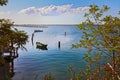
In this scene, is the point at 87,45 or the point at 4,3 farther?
the point at 4,3

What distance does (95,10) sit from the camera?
32.1 feet

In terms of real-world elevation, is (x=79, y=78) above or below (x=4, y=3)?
below

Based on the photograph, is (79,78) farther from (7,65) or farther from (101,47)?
(7,65)

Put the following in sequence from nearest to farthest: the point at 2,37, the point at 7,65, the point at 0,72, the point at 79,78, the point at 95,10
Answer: the point at 95,10
the point at 79,78
the point at 2,37
the point at 0,72
the point at 7,65

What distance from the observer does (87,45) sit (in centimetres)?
985

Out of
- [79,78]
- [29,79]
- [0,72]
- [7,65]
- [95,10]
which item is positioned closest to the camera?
[95,10]

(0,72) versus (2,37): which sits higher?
(2,37)

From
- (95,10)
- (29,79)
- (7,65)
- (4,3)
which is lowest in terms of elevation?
(29,79)

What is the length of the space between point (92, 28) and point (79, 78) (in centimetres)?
229

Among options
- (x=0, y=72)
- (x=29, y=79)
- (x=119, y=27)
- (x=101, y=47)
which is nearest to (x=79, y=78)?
(x=101, y=47)

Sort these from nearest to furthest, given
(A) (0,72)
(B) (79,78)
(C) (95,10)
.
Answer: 1. (C) (95,10)
2. (B) (79,78)
3. (A) (0,72)

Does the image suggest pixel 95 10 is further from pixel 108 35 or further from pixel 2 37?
pixel 2 37

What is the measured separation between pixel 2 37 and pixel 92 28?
32.7ft

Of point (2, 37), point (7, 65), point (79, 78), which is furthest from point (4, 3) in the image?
point (7, 65)
